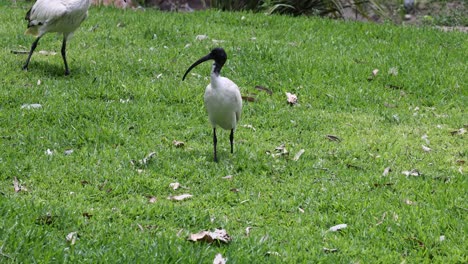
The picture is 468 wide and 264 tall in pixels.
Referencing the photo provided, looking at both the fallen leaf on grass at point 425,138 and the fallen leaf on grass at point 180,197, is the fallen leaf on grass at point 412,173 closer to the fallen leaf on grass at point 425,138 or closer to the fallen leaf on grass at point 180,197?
the fallen leaf on grass at point 425,138

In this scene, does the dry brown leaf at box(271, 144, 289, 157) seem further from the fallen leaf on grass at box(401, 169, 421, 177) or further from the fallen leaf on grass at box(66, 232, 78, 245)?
the fallen leaf on grass at box(66, 232, 78, 245)

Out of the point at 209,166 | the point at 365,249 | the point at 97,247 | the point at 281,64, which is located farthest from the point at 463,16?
the point at 97,247

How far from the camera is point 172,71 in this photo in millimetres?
9258

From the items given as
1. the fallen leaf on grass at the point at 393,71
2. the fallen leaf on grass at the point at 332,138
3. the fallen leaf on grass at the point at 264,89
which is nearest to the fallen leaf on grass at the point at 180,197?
the fallen leaf on grass at the point at 332,138

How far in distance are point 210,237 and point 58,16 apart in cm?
452

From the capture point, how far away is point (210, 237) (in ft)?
16.1

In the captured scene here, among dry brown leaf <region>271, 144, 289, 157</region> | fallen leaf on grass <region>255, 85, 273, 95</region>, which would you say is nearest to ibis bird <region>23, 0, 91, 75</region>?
fallen leaf on grass <region>255, 85, 273, 95</region>

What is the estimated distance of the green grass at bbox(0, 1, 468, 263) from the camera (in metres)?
5.00

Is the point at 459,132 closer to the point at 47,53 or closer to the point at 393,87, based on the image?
the point at 393,87

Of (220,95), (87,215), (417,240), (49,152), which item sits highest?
(220,95)

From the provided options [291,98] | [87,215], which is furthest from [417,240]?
[291,98]

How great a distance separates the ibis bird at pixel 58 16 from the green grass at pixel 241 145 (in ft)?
1.66

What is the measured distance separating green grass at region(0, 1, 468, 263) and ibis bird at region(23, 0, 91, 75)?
51cm

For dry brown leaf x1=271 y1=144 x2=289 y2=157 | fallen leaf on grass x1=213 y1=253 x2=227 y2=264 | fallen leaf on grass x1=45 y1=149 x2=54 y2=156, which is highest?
fallen leaf on grass x1=213 y1=253 x2=227 y2=264
